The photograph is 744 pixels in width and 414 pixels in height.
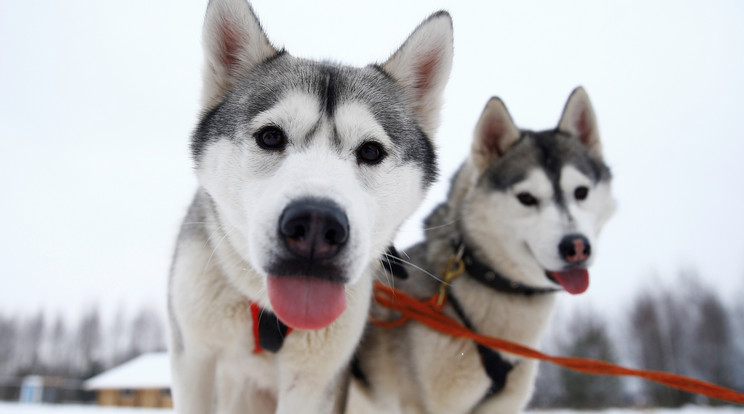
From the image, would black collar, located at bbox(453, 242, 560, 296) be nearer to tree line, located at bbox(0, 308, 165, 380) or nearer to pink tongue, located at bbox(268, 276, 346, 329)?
pink tongue, located at bbox(268, 276, 346, 329)

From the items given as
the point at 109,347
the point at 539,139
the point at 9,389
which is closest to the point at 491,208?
the point at 539,139

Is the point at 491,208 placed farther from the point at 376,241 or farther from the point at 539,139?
the point at 376,241

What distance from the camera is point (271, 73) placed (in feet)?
7.38

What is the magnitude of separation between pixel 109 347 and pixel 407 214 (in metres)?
51.7

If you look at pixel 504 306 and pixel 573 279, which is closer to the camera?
pixel 573 279

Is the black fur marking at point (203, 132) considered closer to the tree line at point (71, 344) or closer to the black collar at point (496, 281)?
the black collar at point (496, 281)

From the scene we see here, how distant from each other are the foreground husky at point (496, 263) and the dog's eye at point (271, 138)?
1.27 metres

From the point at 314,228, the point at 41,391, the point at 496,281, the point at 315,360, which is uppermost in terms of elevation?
the point at 314,228

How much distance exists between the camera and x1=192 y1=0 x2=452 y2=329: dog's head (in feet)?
5.04

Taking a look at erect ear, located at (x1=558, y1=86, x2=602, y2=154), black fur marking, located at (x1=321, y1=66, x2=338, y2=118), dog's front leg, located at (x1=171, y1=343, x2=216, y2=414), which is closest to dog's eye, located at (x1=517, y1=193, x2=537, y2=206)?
erect ear, located at (x1=558, y1=86, x2=602, y2=154)

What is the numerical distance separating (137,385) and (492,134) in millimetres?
24414

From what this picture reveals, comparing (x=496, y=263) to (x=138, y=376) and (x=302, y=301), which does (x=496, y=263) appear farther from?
(x=138, y=376)

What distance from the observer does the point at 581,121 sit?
3660 millimetres

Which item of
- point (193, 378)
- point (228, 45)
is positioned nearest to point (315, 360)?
point (193, 378)
